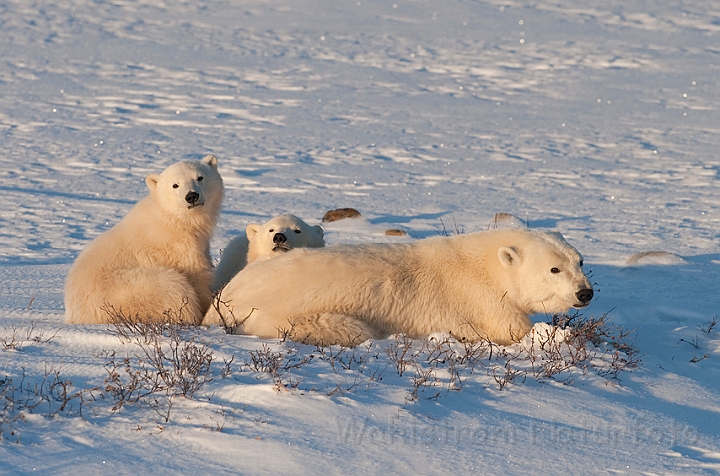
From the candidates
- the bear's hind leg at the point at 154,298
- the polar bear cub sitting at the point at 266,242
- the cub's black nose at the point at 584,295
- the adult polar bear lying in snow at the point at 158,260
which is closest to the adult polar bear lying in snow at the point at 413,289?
the cub's black nose at the point at 584,295

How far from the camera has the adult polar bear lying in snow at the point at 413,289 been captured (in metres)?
5.49

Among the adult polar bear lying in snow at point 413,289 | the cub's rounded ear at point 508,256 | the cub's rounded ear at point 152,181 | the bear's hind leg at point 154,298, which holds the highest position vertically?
the cub's rounded ear at point 152,181

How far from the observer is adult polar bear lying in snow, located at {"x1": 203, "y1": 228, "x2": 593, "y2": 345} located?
18.0ft

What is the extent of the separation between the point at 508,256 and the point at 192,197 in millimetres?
2334

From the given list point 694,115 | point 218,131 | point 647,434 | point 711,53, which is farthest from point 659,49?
point 647,434

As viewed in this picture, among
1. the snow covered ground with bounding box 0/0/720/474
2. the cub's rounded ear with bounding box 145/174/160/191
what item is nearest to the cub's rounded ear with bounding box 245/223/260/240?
the cub's rounded ear with bounding box 145/174/160/191

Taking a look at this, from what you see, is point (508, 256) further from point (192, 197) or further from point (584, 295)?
point (192, 197)

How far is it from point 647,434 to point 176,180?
386cm

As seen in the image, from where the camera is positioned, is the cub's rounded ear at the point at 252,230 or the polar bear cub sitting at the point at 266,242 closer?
the polar bear cub sitting at the point at 266,242

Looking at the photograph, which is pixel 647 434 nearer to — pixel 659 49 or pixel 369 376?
pixel 369 376

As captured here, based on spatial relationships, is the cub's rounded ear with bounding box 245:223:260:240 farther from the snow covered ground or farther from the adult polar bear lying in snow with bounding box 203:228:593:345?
the snow covered ground

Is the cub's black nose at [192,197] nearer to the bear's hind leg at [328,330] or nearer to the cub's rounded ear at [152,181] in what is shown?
the cub's rounded ear at [152,181]

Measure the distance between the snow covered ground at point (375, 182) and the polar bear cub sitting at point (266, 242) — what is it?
132 cm

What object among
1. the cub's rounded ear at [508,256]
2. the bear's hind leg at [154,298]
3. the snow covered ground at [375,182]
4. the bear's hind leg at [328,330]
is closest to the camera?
the snow covered ground at [375,182]
